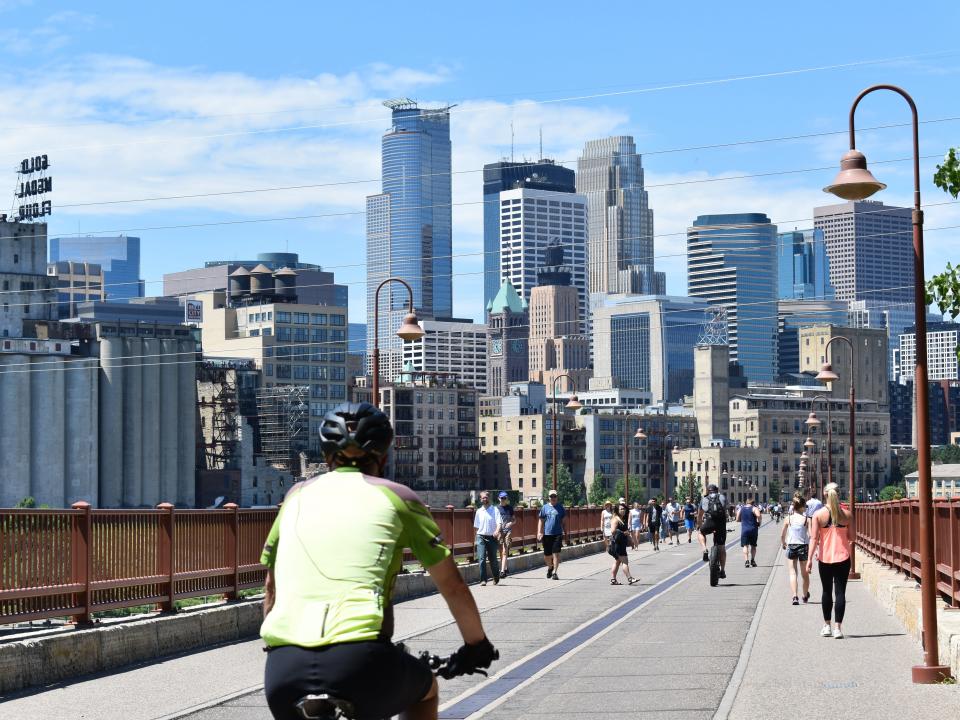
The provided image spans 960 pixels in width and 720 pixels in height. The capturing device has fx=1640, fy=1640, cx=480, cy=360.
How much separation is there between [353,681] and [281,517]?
71 cm

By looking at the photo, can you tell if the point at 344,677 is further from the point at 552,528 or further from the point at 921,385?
the point at 552,528

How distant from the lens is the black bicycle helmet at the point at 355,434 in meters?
5.88

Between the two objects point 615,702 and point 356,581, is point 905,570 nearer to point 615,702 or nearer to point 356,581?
point 615,702

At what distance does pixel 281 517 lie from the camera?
5.67 metres

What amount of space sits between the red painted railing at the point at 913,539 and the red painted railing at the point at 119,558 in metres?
8.61

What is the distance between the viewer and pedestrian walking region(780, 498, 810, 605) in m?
25.0

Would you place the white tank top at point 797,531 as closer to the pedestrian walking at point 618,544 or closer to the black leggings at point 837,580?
the pedestrian walking at point 618,544

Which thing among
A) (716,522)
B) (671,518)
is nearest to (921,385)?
(716,522)

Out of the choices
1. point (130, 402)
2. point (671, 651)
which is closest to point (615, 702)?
point (671, 651)

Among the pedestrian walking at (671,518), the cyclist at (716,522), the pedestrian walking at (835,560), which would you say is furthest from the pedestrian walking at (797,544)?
the pedestrian walking at (671,518)

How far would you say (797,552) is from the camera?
25062 millimetres

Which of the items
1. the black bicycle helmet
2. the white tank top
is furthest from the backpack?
the black bicycle helmet

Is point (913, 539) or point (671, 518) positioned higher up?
point (913, 539)

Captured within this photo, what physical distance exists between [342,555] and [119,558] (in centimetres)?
1231
